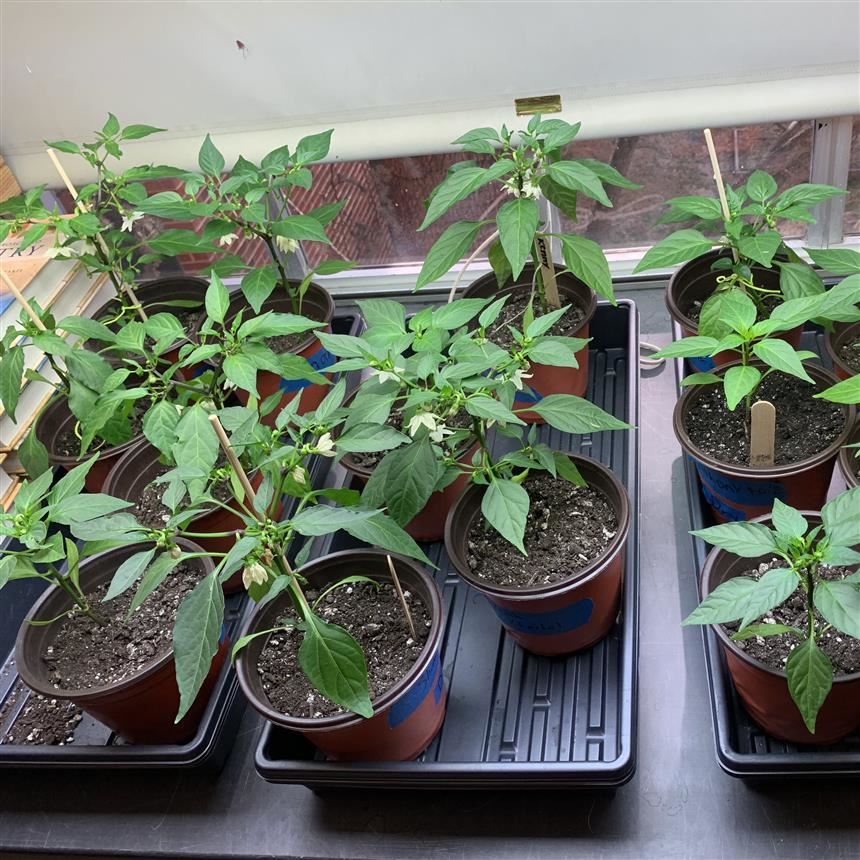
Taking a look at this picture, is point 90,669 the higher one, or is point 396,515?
point 396,515

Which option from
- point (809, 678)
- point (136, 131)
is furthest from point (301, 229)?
point (809, 678)

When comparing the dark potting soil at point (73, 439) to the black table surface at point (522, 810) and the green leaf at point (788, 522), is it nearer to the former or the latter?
the black table surface at point (522, 810)

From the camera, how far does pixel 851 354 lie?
136 cm

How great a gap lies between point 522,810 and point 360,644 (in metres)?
0.29

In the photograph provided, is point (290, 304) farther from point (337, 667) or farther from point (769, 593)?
point (769, 593)

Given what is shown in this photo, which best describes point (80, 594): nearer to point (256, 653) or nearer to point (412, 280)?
point (256, 653)

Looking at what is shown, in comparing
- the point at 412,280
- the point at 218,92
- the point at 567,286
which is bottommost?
the point at 412,280

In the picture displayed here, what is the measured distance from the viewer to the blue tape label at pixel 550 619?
3.89ft

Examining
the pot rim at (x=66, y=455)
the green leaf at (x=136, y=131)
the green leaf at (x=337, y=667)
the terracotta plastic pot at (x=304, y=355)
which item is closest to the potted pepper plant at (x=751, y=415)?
the green leaf at (x=337, y=667)

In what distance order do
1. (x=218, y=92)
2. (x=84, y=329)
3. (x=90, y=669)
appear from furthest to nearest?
1. (x=218, y=92)
2. (x=84, y=329)
3. (x=90, y=669)

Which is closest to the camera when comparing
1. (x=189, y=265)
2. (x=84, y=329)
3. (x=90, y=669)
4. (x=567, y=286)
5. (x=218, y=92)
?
(x=90, y=669)

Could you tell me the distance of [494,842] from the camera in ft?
3.73

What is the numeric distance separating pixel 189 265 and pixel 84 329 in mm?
701

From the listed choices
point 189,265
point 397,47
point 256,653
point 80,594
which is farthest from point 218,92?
point 256,653
